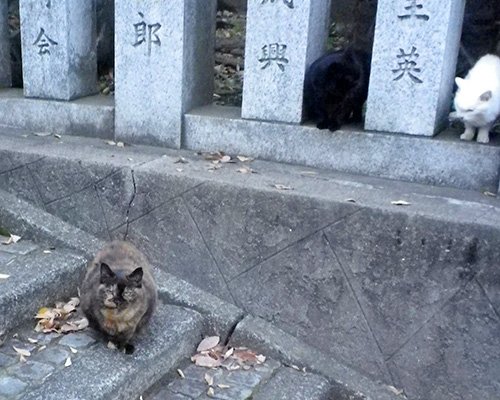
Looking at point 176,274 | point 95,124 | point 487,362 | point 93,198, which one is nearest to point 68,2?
point 95,124

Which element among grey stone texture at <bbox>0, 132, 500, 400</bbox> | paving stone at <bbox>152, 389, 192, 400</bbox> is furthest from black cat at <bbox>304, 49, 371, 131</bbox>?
paving stone at <bbox>152, 389, 192, 400</bbox>

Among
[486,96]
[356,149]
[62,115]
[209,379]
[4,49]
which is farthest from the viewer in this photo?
[4,49]

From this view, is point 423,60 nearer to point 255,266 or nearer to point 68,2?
point 255,266

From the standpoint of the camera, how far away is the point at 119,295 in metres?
3.62

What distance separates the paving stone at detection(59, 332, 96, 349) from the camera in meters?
4.06

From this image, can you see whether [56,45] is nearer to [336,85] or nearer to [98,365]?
[336,85]

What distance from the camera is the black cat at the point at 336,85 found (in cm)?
513

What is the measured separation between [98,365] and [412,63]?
3232 mm

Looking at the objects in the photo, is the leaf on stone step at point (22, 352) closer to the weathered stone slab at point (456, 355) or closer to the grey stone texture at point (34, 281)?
the grey stone texture at point (34, 281)

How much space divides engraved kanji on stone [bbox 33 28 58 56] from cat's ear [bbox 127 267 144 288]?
317 cm

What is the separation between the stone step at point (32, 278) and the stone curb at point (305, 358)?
4.32 feet

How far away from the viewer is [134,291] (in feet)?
12.1

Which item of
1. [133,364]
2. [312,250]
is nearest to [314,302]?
[312,250]

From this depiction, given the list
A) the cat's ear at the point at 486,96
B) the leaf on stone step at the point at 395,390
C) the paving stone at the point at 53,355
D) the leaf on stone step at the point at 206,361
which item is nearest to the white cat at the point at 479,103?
the cat's ear at the point at 486,96
